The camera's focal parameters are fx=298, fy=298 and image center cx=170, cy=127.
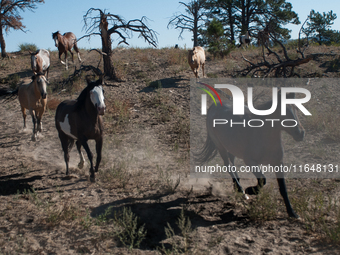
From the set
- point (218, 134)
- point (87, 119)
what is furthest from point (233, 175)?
point (87, 119)

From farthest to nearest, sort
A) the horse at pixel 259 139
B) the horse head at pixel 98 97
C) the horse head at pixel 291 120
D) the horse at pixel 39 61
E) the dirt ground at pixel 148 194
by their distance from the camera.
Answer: the horse at pixel 39 61
the horse head at pixel 98 97
the horse at pixel 259 139
the horse head at pixel 291 120
the dirt ground at pixel 148 194

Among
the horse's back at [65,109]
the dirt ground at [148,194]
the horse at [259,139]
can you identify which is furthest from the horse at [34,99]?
the horse at [259,139]

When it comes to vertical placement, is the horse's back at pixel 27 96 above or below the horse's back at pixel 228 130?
above

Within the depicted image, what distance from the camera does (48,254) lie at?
3783mm

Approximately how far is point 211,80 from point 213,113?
26.9ft

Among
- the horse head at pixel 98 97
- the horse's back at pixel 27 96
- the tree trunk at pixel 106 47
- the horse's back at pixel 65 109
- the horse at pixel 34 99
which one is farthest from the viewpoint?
the tree trunk at pixel 106 47

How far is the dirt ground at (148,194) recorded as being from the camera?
394 centimetres

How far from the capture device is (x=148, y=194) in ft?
18.2

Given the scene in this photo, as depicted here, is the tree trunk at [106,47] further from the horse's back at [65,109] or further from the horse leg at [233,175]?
the horse leg at [233,175]

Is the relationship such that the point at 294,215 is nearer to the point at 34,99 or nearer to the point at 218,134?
the point at 218,134

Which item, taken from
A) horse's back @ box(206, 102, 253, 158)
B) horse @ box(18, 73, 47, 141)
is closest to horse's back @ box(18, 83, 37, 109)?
horse @ box(18, 73, 47, 141)

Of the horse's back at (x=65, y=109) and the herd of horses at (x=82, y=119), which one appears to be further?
the horse's back at (x=65, y=109)

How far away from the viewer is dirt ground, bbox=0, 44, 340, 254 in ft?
12.9

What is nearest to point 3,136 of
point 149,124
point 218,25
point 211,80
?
point 149,124
